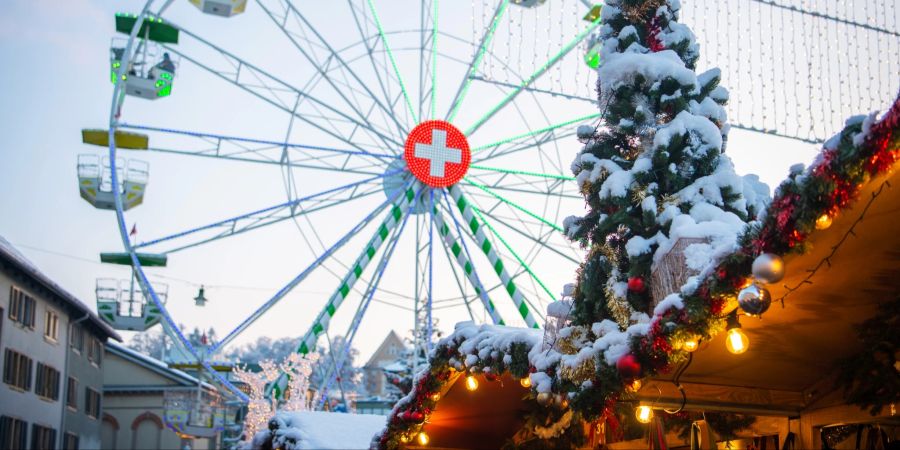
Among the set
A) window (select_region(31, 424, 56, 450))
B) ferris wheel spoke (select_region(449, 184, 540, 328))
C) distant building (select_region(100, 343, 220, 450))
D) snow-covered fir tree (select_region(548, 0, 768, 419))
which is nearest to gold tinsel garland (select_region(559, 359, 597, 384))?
snow-covered fir tree (select_region(548, 0, 768, 419))

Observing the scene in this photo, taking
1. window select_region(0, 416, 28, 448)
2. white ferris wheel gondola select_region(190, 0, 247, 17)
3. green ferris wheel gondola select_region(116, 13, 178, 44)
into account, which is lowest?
window select_region(0, 416, 28, 448)

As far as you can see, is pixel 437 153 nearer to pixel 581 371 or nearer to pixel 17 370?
pixel 17 370

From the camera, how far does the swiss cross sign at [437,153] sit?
22391 millimetres

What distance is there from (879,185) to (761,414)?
9.88ft

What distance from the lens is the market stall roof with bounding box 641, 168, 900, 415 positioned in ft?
19.2

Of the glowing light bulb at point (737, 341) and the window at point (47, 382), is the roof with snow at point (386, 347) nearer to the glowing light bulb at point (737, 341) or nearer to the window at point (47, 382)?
the window at point (47, 382)

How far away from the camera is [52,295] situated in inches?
1208

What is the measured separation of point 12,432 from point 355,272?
11033 mm

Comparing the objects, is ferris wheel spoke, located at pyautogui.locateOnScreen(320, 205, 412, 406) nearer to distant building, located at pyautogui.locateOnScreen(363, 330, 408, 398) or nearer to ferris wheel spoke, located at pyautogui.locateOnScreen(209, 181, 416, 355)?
ferris wheel spoke, located at pyautogui.locateOnScreen(209, 181, 416, 355)

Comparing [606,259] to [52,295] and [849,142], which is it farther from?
[52,295]

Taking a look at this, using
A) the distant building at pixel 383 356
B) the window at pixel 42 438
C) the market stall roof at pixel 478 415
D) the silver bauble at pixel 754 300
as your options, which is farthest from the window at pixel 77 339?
the distant building at pixel 383 356

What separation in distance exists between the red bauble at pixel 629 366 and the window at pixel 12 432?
2291cm

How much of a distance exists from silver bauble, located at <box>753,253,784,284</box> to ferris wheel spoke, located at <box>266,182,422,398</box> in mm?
16465

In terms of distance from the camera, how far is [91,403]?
123 ft
